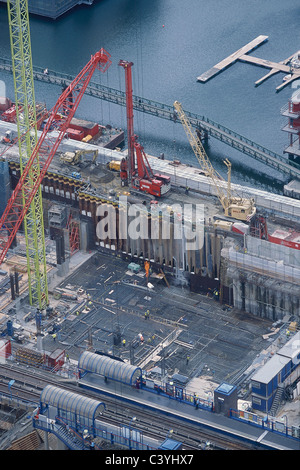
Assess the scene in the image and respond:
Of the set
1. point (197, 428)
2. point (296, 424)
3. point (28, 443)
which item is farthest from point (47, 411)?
point (296, 424)

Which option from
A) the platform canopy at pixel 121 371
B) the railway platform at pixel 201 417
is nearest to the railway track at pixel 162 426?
the railway platform at pixel 201 417

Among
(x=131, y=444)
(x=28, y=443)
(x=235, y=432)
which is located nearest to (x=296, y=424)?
(x=235, y=432)

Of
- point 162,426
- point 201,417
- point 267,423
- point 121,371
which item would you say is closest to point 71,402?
point 121,371

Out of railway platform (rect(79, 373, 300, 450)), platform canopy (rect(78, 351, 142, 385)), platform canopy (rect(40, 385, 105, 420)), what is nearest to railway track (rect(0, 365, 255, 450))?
railway platform (rect(79, 373, 300, 450))

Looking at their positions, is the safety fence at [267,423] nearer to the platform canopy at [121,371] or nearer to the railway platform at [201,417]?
the railway platform at [201,417]
